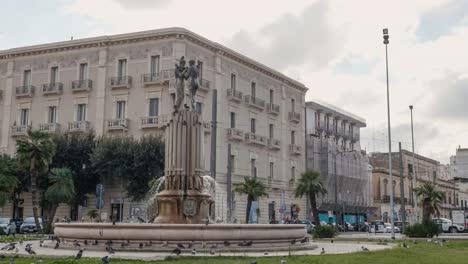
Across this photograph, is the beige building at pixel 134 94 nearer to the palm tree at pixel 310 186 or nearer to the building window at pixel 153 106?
the building window at pixel 153 106

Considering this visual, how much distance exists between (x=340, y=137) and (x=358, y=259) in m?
67.2

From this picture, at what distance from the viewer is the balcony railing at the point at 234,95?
2090 inches

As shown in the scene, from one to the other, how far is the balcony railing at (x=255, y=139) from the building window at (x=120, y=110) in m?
12.1

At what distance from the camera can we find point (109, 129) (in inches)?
1909

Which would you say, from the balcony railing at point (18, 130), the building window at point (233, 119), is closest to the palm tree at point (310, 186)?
the building window at point (233, 119)

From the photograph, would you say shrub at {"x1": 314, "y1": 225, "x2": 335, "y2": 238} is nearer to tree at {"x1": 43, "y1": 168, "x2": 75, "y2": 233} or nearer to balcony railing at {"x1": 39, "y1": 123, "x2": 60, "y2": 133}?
tree at {"x1": 43, "y1": 168, "x2": 75, "y2": 233}

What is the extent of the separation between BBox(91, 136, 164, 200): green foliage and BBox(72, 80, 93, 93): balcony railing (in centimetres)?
695

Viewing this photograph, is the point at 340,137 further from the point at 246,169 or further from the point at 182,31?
the point at 182,31

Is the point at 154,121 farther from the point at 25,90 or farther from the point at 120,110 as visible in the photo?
the point at 25,90

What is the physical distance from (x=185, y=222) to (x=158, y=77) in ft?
93.4

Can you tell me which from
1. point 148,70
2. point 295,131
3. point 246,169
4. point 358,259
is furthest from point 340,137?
point 358,259

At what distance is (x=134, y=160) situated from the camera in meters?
44.0

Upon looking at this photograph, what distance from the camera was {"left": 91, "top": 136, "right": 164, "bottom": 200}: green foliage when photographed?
44000 millimetres

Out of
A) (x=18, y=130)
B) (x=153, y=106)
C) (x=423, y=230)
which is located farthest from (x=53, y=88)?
(x=423, y=230)
